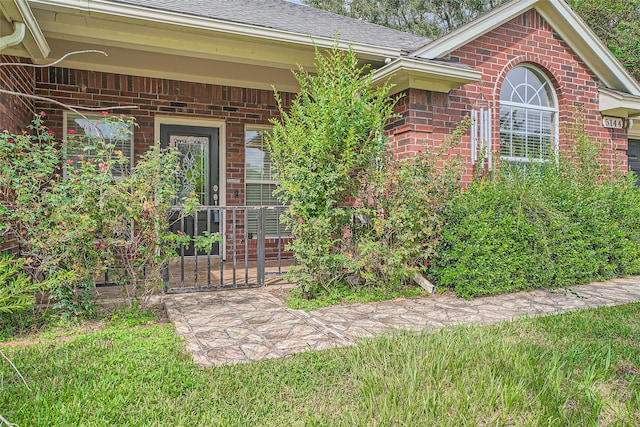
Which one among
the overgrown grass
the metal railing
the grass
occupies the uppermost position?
the metal railing

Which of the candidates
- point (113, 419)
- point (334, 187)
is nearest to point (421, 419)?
point (113, 419)

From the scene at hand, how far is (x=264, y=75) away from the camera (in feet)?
21.5

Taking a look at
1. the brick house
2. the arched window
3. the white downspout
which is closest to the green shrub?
the white downspout

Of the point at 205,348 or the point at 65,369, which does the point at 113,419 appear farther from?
the point at 205,348

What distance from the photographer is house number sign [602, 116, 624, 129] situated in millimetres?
7188

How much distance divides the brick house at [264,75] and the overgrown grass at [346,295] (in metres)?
1.76

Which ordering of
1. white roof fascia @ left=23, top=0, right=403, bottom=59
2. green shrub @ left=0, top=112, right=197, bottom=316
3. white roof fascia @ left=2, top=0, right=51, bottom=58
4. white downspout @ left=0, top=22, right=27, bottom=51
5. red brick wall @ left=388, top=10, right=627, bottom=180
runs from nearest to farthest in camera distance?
1. green shrub @ left=0, top=112, right=197, bottom=316
2. white roof fascia @ left=2, top=0, right=51, bottom=58
3. white downspout @ left=0, top=22, right=27, bottom=51
4. white roof fascia @ left=23, top=0, right=403, bottom=59
5. red brick wall @ left=388, top=10, right=627, bottom=180

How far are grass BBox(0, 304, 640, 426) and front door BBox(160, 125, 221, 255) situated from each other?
403 centimetres

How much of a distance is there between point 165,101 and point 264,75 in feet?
5.07

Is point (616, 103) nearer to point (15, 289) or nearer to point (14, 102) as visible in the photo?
point (15, 289)

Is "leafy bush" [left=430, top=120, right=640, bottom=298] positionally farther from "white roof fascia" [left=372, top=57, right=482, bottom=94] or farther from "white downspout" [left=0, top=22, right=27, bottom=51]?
"white downspout" [left=0, top=22, right=27, bottom=51]

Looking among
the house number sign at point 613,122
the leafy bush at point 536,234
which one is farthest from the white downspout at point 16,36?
the house number sign at point 613,122

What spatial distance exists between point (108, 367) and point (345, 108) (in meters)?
3.10

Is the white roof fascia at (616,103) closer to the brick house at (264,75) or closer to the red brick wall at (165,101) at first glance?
the brick house at (264,75)
